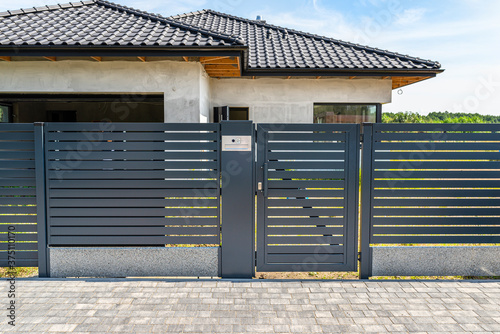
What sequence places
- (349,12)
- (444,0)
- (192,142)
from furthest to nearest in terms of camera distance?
(349,12)
(444,0)
(192,142)

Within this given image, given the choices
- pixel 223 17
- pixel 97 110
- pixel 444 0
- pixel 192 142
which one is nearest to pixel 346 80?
pixel 444 0

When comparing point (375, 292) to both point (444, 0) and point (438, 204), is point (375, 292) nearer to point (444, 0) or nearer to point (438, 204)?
point (438, 204)

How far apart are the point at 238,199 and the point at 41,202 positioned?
2402mm

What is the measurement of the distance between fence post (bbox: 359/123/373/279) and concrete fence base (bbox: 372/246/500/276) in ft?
0.34

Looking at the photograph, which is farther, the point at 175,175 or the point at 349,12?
the point at 349,12

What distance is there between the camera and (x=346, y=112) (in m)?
10.1

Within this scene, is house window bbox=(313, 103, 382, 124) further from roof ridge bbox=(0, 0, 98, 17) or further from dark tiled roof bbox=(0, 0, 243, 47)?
roof ridge bbox=(0, 0, 98, 17)

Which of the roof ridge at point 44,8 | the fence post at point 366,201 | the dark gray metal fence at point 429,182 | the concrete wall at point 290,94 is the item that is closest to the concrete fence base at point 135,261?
the fence post at point 366,201

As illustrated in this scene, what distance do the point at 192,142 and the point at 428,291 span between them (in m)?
3.17

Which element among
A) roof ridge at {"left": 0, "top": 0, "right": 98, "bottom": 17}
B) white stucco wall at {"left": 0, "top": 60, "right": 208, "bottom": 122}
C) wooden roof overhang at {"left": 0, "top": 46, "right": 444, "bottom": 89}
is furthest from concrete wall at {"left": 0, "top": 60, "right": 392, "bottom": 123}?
roof ridge at {"left": 0, "top": 0, "right": 98, "bottom": 17}

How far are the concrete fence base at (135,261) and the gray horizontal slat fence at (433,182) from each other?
2.11 m

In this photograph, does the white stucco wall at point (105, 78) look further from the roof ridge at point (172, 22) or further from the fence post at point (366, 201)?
the fence post at point (366, 201)

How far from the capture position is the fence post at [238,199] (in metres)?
3.77

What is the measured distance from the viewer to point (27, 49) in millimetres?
6020
